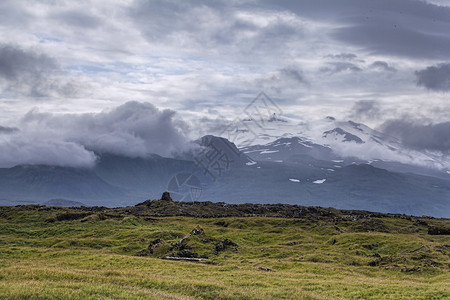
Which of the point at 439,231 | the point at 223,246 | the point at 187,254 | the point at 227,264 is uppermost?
the point at 439,231

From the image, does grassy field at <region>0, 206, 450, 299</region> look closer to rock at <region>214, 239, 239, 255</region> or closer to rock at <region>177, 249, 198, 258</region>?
rock at <region>214, 239, 239, 255</region>

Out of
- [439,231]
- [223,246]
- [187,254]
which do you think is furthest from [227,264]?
[439,231]

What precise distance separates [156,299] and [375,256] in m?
53.4

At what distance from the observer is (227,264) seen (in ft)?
199

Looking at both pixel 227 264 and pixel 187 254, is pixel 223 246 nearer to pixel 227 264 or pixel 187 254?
pixel 187 254

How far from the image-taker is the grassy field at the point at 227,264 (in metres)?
37.0

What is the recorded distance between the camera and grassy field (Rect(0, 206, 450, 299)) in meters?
37.0

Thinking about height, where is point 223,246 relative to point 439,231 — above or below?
below

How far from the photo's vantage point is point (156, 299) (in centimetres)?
3172

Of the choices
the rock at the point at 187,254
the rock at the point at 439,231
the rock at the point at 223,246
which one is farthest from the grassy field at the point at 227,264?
the rock at the point at 439,231

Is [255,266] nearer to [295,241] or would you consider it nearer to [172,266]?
[172,266]

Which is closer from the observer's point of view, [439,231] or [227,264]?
[227,264]

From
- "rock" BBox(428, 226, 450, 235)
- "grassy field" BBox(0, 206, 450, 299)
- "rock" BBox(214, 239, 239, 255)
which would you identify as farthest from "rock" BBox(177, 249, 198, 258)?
"rock" BBox(428, 226, 450, 235)

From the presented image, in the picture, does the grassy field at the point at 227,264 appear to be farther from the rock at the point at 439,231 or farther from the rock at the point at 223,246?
the rock at the point at 439,231
